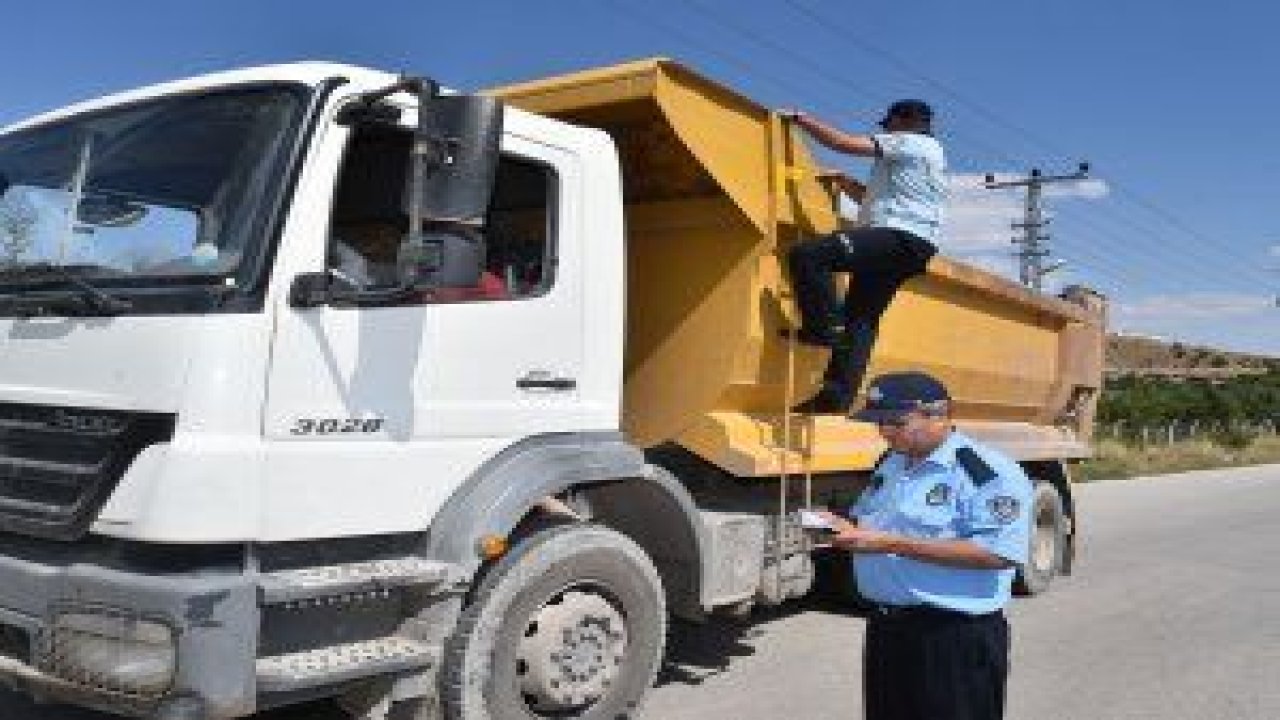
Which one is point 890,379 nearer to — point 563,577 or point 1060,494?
point 563,577

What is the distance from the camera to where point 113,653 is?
384 cm

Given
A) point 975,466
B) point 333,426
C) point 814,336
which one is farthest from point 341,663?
point 814,336

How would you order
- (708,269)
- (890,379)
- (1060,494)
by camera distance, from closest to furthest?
(890,379) < (708,269) < (1060,494)

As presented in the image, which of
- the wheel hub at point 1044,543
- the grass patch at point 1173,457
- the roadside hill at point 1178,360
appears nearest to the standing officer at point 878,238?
the wheel hub at point 1044,543

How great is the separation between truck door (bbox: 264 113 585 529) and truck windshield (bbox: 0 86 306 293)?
0.17m

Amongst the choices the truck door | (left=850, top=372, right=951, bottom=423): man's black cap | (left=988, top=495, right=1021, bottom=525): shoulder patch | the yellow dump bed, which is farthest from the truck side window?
(left=988, top=495, right=1021, bottom=525): shoulder patch

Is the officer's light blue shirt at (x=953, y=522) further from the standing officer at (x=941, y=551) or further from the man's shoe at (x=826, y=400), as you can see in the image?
the man's shoe at (x=826, y=400)

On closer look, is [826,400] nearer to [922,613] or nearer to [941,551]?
[922,613]

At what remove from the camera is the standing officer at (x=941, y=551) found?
3.62 meters

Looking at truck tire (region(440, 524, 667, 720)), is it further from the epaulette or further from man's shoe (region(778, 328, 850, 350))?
the epaulette

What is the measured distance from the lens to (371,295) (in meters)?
4.34

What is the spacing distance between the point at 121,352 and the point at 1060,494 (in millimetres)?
7268

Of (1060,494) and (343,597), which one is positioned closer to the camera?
(343,597)

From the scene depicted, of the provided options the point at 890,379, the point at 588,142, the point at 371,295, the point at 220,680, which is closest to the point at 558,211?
the point at 588,142
